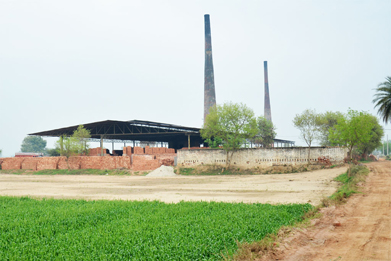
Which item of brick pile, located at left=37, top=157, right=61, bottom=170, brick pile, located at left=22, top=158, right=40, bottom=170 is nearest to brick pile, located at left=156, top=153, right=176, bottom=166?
brick pile, located at left=37, top=157, right=61, bottom=170

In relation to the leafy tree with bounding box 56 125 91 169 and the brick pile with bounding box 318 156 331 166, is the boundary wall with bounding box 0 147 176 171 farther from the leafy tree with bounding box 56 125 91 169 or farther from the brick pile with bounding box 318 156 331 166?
the brick pile with bounding box 318 156 331 166

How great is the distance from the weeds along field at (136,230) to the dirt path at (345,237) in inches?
31.8

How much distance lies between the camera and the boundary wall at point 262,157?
3472 cm

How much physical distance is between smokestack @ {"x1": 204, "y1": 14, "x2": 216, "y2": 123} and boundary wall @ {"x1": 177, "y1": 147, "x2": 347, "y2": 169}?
62.0 feet

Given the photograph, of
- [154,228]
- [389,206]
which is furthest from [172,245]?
[389,206]

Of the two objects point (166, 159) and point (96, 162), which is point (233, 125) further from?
point (96, 162)

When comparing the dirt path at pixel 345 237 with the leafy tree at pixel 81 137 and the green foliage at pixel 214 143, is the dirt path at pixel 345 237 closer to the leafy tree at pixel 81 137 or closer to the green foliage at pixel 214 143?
the green foliage at pixel 214 143

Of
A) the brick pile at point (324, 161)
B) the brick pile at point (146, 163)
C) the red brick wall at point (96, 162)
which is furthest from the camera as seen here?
the red brick wall at point (96, 162)

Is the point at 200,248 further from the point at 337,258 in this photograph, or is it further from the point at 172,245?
the point at 337,258

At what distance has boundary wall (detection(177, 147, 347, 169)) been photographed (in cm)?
3472

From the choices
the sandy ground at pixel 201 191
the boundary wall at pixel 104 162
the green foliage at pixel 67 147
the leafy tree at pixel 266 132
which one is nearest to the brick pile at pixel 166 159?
the boundary wall at pixel 104 162

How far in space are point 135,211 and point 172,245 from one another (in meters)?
5.02

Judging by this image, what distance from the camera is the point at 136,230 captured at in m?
8.66

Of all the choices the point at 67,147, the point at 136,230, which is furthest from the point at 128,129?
the point at 136,230
